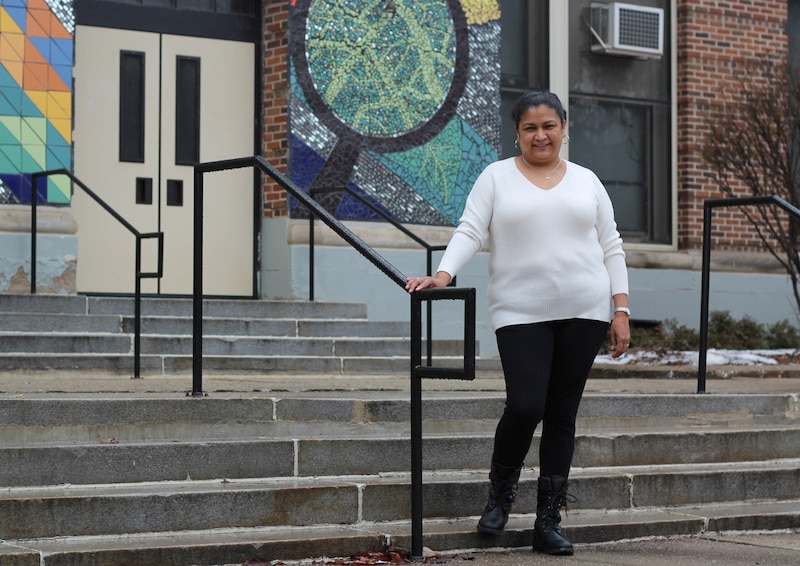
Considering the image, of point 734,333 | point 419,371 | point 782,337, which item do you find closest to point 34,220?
point 419,371

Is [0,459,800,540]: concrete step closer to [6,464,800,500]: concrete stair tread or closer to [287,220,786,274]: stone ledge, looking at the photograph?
[6,464,800,500]: concrete stair tread

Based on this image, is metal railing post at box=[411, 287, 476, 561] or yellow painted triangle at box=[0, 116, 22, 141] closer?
metal railing post at box=[411, 287, 476, 561]

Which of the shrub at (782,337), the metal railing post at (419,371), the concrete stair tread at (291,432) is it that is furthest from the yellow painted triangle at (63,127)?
Answer: the shrub at (782,337)

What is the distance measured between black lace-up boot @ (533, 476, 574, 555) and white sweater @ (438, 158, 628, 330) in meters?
0.64

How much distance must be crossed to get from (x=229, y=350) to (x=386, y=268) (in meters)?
4.21

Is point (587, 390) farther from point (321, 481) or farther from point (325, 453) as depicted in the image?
point (321, 481)

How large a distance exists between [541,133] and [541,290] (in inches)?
23.9

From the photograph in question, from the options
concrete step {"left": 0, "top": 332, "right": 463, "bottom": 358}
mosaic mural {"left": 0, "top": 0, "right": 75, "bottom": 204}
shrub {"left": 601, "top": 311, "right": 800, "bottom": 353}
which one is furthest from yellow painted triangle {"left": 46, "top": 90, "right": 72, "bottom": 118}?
shrub {"left": 601, "top": 311, "right": 800, "bottom": 353}

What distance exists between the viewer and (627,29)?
13562 millimetres

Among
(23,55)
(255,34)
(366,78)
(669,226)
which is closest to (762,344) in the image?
(669,226)

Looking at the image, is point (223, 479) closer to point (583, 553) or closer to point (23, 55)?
point (583, 553)

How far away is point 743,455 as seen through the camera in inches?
272

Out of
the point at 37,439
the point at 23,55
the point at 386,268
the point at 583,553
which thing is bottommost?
the point at 583,553

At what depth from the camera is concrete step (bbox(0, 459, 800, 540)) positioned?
5.00m
